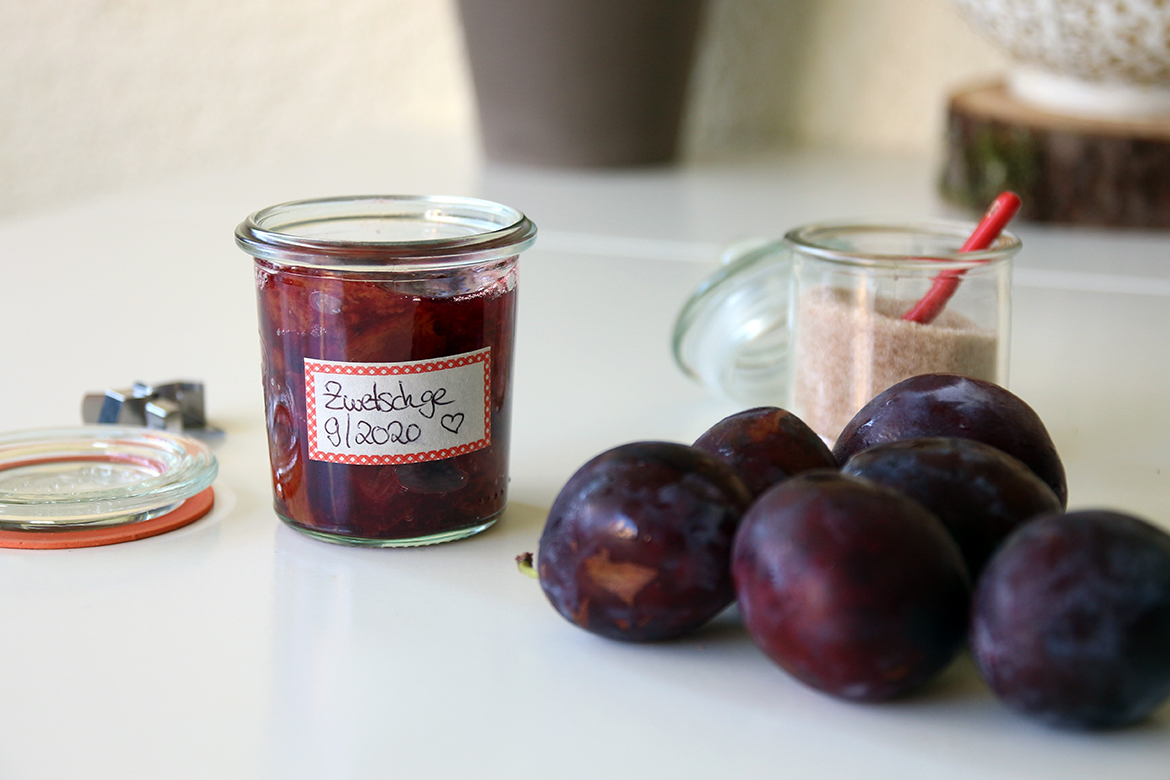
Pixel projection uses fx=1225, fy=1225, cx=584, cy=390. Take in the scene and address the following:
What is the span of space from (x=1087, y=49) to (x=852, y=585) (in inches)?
44.8

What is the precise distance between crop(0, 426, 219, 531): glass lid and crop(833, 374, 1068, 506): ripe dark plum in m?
0.34

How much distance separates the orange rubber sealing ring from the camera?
60 cm

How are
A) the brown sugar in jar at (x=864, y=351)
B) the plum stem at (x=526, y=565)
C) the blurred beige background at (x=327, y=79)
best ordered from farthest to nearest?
the blurred beige background at (x=327, y=79) < the brown sugar in jar at (x=864, y=351) < the plum stem at (x=526, y=565)

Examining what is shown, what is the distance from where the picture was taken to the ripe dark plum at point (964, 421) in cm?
54

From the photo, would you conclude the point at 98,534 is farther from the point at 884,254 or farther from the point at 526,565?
the point at 884,254

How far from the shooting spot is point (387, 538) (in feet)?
1.95

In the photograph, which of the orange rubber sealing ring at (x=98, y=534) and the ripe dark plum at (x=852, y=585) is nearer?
the ripe dark plum at (x=852, y=585)

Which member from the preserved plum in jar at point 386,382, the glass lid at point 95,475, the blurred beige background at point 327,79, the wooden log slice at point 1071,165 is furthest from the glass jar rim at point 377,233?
the blurred beige background at point 327,79

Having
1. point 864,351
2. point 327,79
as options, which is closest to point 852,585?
point 864,351

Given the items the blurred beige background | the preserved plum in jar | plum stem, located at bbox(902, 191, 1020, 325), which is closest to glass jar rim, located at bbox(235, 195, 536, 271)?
the preserved plum in jar

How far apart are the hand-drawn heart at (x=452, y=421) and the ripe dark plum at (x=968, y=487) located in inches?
7.5

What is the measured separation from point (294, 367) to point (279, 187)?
3.56ft

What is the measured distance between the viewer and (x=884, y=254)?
2.52 feet

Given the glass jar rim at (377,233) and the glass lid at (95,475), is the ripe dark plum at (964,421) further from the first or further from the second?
the glass lid at (95,475)
